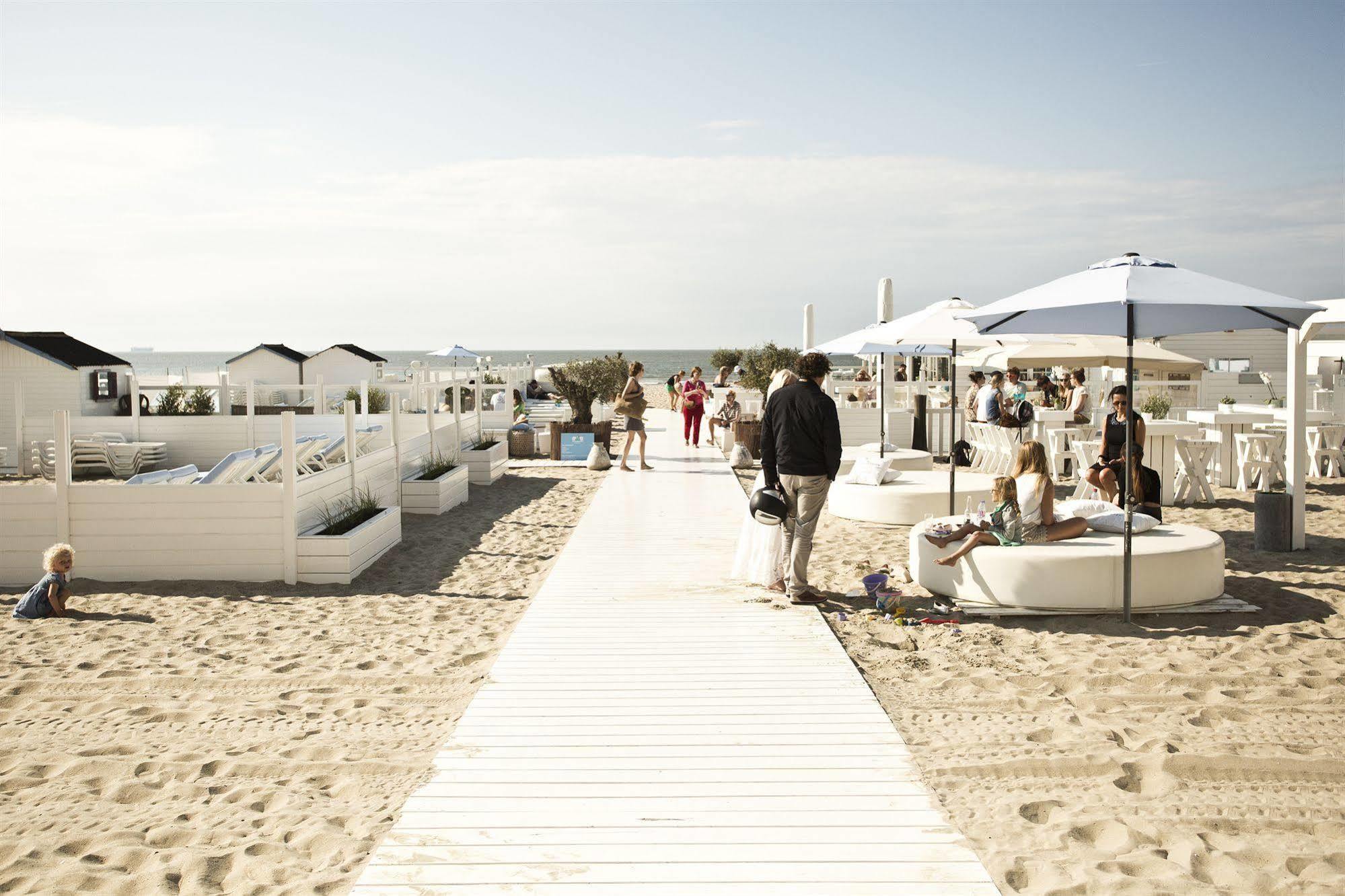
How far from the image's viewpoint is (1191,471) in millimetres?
11203

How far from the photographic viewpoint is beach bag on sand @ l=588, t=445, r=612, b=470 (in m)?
15.3

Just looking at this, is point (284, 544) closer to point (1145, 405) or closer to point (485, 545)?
point (485, 545)

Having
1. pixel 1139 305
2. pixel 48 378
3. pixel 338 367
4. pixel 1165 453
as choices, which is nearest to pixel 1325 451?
pixel 1165 453

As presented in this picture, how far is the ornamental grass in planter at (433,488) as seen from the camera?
11.2 meters

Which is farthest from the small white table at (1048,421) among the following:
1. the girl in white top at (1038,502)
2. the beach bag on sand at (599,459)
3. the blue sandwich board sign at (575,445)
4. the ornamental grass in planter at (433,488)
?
the ornamental grass in planter at (433,488)

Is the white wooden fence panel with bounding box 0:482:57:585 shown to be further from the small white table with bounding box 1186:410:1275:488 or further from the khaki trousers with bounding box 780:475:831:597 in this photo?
the small white table with bounding box 1186:410:1275:488

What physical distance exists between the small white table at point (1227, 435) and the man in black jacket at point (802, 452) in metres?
8.51

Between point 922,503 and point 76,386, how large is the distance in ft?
59.3

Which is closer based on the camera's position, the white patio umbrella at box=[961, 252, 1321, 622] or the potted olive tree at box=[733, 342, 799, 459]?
the white patio umbrella at box=[961, 252, 1321, 622]

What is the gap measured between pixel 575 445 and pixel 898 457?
6.78 meters

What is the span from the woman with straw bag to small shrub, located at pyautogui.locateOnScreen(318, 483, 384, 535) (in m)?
4.94

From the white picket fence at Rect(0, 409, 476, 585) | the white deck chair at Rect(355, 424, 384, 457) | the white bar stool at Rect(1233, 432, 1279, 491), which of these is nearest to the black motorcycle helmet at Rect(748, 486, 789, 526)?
the white picket fence at Rect(0, 409, 476, 585)

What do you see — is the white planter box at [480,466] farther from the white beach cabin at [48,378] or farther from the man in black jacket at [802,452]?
the white beach cabin at [48,378]

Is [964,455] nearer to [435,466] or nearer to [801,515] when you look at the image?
[435,466]
